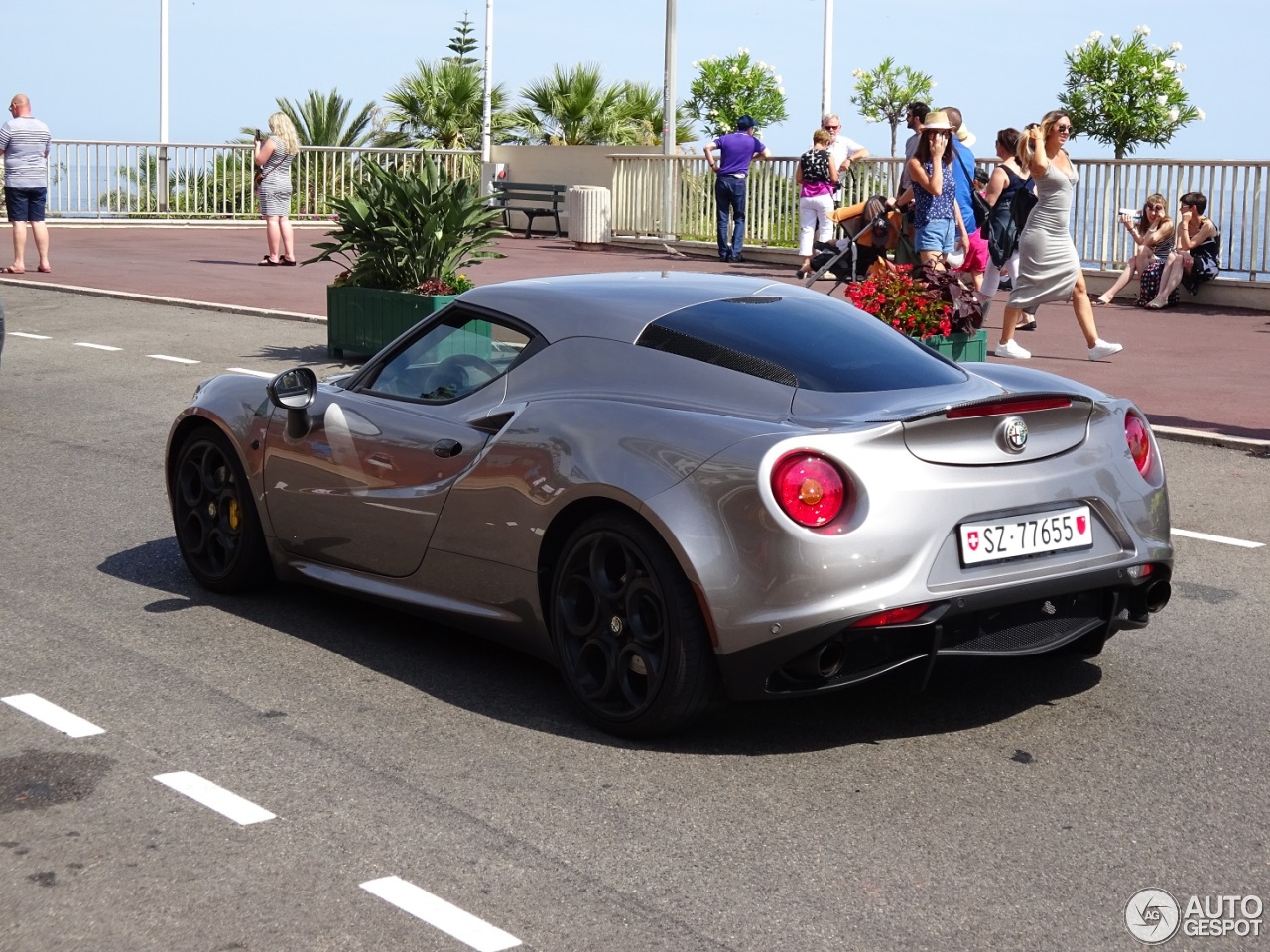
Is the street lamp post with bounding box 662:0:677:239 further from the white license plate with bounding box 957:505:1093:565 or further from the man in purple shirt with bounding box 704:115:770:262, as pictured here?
the white license plate with bounding box 957:505:1093:565

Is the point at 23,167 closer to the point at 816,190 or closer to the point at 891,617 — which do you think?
the point at 816,190

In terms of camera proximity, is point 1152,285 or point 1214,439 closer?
point 1214,439

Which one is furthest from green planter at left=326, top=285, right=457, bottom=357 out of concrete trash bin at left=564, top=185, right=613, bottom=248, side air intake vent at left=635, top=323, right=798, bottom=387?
concrete trash bin at left=564, top=185, right=613, bottom=248

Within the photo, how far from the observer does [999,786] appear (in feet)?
15.9

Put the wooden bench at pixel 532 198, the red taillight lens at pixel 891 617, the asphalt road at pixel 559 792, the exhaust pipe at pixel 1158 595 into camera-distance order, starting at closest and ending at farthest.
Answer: the asphalt road at pixel 559 792, the red taillight lens at pixel 891 617, the exhaust pipe at pixel 1158 595, the wooden bench at pixel 532 198

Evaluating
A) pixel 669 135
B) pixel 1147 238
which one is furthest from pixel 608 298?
pixel 669 135

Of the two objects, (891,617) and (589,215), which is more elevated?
(589,215)

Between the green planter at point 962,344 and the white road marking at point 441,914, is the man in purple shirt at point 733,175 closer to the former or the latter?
the green planter at point 962,344

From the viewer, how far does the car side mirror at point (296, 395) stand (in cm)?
645

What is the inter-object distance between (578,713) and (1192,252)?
1601 cm

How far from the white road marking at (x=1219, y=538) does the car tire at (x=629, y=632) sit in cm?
398

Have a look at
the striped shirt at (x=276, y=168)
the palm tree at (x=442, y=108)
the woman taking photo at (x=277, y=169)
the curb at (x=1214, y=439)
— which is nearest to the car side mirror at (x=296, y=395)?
the curb at (x=1214, y=439)

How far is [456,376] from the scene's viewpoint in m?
6.06

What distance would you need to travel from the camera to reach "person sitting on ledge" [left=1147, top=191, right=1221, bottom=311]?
1972cm
